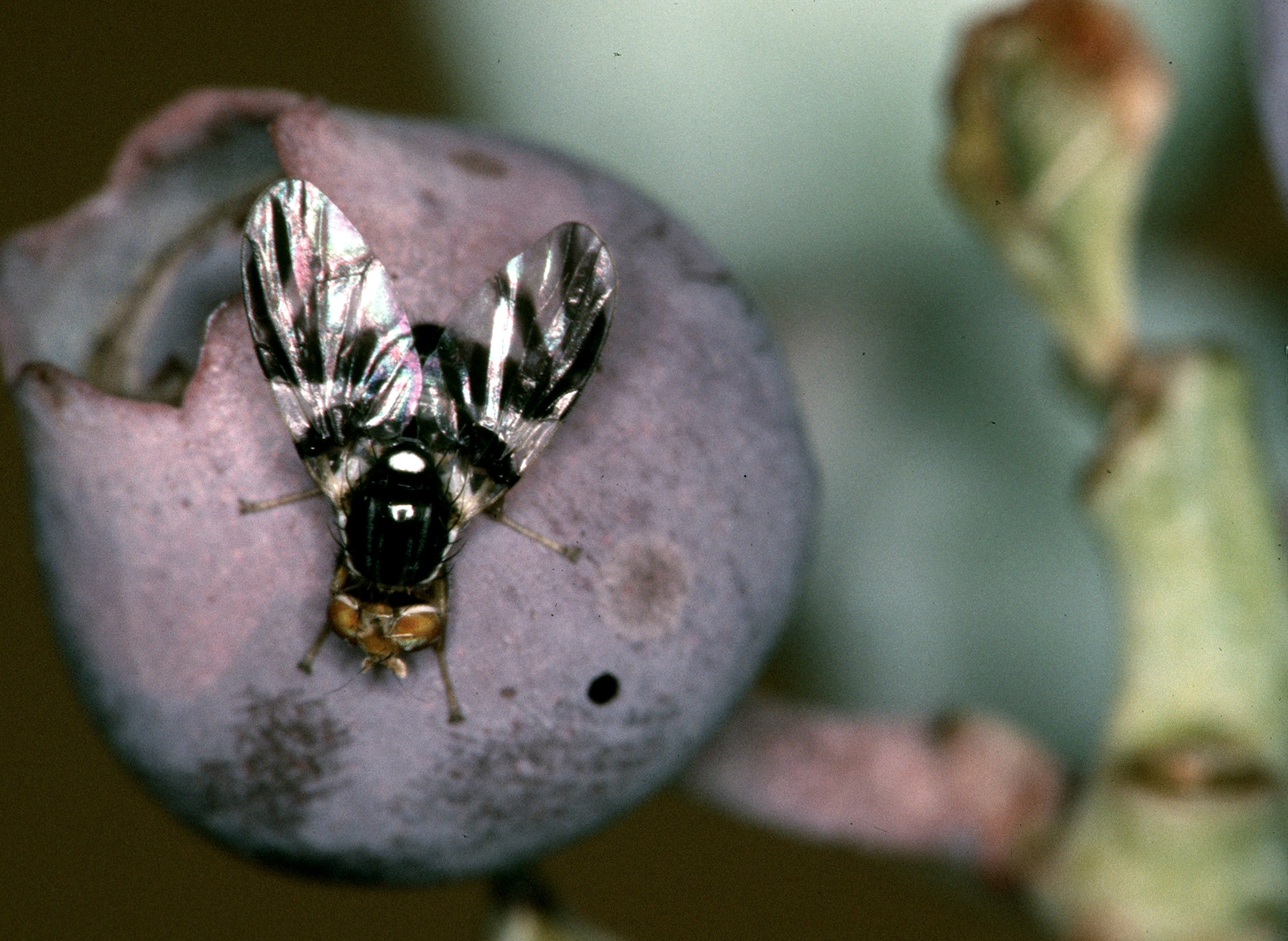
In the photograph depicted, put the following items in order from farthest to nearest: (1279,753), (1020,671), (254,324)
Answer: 1. (1020,671)
2. (1279,753)
3. (254,324)

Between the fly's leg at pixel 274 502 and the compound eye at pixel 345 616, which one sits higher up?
the fly's leg at pixel 274 502

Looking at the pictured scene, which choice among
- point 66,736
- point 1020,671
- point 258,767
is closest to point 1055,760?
point 1020,671

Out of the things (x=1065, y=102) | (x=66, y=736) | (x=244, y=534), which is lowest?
(x=66, y=736)

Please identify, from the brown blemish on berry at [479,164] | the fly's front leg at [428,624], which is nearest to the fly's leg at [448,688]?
Answer: the fly's front leg at [428,624]

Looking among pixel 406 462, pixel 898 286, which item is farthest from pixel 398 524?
pixel 898 286

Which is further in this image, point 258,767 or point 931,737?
point 931,737

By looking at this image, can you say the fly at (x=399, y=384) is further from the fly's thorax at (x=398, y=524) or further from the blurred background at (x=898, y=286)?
the blurred background at (x=898, y=286)

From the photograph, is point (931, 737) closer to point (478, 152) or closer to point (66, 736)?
point (478, 152)

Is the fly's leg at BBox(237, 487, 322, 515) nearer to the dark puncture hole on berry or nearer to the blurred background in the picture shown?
the dark puncture hole on berry

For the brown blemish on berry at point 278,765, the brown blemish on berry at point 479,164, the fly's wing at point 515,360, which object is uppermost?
the brown blemish on berry at point 479,164
